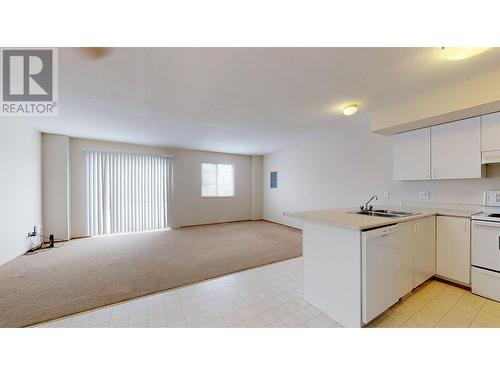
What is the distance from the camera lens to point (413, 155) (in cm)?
268

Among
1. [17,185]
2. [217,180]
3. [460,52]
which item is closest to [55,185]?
[17,185]

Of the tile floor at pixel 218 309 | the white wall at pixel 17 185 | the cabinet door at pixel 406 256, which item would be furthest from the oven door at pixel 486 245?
the white wall at pixel 17 185

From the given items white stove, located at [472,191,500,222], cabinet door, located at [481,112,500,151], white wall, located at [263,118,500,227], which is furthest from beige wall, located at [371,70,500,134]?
white stove, located at [472,191,500,222]

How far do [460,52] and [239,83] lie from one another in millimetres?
1979

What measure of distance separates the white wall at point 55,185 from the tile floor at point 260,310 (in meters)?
3.54

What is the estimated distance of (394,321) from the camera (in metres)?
1.69

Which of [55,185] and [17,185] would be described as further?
[55,185]

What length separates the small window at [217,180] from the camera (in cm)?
622

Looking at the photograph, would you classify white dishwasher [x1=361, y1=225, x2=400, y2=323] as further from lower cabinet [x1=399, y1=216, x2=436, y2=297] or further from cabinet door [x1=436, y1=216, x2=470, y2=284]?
cabinet door [x1=436, y1=216, x2=470, y2=284]

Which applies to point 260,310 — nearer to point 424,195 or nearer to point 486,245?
point 486,245
